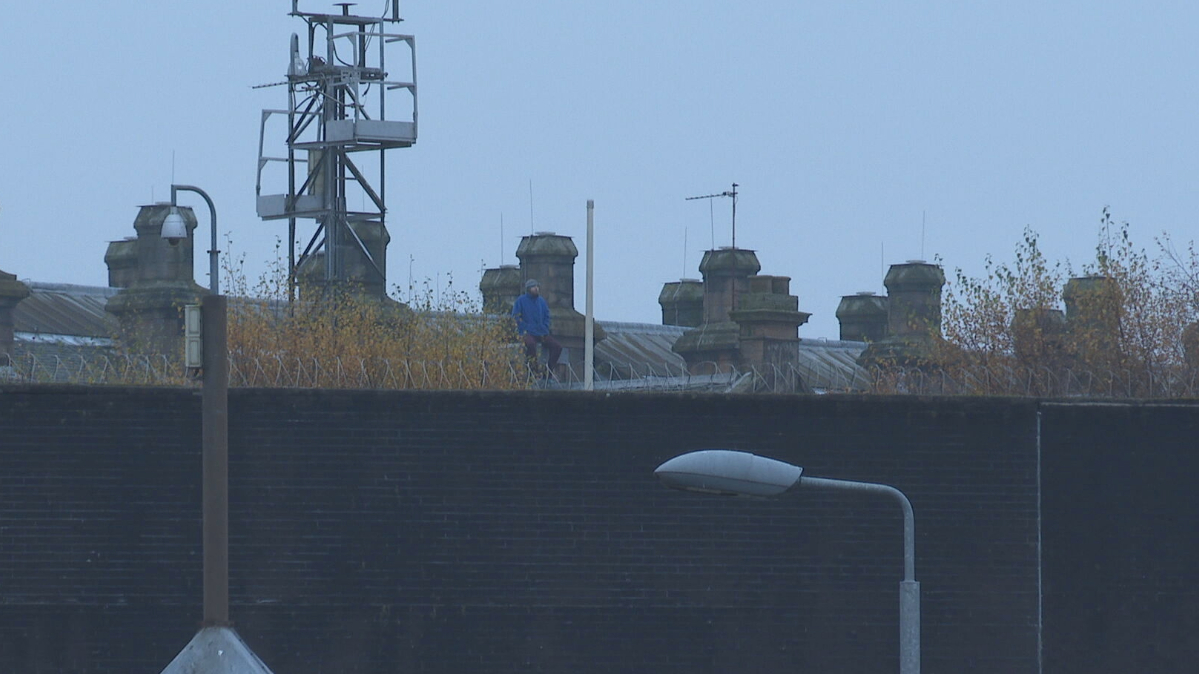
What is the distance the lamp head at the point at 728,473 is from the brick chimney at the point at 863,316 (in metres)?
33.8

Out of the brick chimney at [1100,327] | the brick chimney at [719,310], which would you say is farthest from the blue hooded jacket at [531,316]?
the brick chimney at [719,310]

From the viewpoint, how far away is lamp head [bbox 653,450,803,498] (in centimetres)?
1130

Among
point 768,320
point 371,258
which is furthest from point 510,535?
point 768,320

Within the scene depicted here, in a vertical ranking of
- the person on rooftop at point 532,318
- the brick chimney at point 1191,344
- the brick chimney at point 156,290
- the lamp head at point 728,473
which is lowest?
the lamp head at point 728,473

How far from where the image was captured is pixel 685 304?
155ft

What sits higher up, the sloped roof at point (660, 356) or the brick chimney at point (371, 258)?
the brick chimney at point (371, 258)

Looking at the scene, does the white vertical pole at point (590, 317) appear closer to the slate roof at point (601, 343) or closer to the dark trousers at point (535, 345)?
the dark trousers at point (535, 345)

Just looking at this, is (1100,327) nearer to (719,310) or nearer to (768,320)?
(768,320)

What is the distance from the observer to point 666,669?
17453 mm

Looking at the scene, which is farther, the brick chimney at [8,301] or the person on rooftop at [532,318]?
the brick chimney at [8,301]

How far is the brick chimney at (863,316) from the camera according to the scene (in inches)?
1770

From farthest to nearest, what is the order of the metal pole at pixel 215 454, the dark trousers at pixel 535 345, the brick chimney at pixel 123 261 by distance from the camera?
the brick chimney at pixel 123 261, the dark trousers at pixel 535 345, the metal pole at pixel 215 454

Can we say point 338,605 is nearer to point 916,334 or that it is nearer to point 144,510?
point 144,510

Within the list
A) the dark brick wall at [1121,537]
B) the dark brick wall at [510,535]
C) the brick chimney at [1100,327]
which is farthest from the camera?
the brick chimney at [1100,327]
